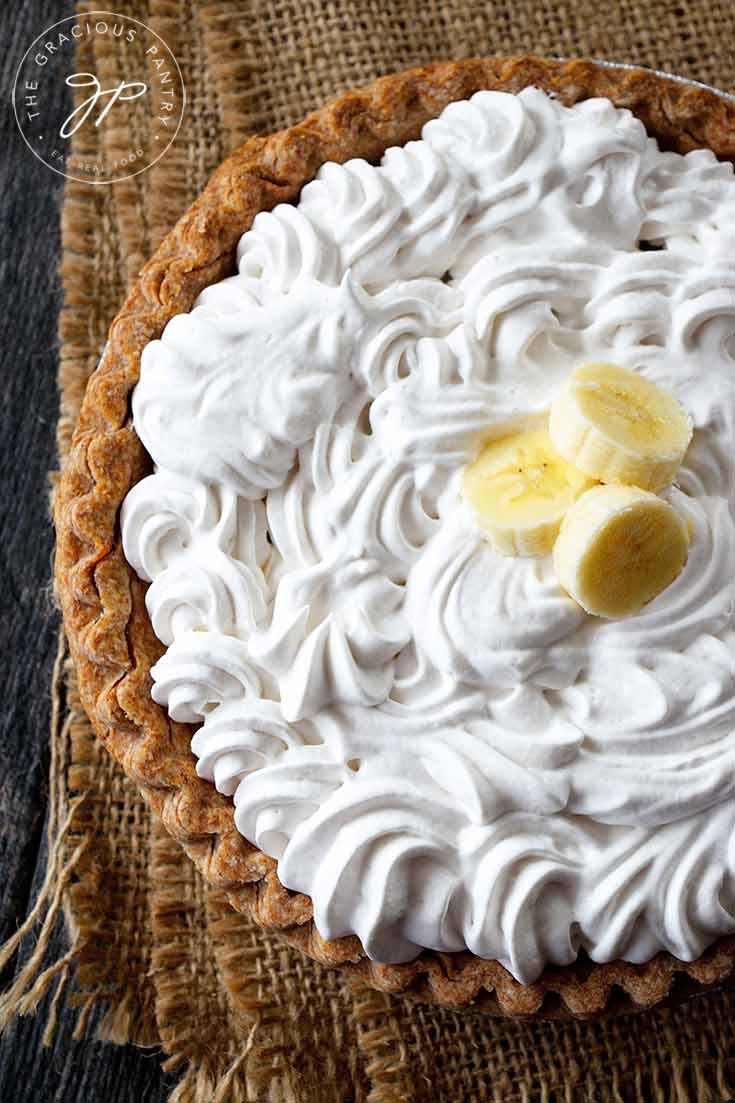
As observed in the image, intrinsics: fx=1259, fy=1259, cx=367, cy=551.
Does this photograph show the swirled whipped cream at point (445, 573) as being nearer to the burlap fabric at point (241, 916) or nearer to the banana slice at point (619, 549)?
the banana slice at point (619, 549)

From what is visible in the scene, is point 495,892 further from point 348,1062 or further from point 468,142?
point 468,142

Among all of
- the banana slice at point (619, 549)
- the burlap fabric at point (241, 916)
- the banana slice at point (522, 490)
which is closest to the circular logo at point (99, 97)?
the burlap fabric at point (241, 916)

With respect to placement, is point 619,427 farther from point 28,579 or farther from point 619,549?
point 28,579

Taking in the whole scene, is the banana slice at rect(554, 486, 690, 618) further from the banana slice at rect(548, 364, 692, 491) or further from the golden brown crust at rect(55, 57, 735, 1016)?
the golden brown crust at rect(55, 57, 735, 1016)

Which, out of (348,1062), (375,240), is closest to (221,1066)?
(348,1062)

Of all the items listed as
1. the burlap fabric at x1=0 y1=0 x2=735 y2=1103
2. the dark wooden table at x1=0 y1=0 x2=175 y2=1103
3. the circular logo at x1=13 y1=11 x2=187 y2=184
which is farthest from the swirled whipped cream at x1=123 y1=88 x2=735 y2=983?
the circular logo at x1=13 y1=11 x2=187 y2=184
